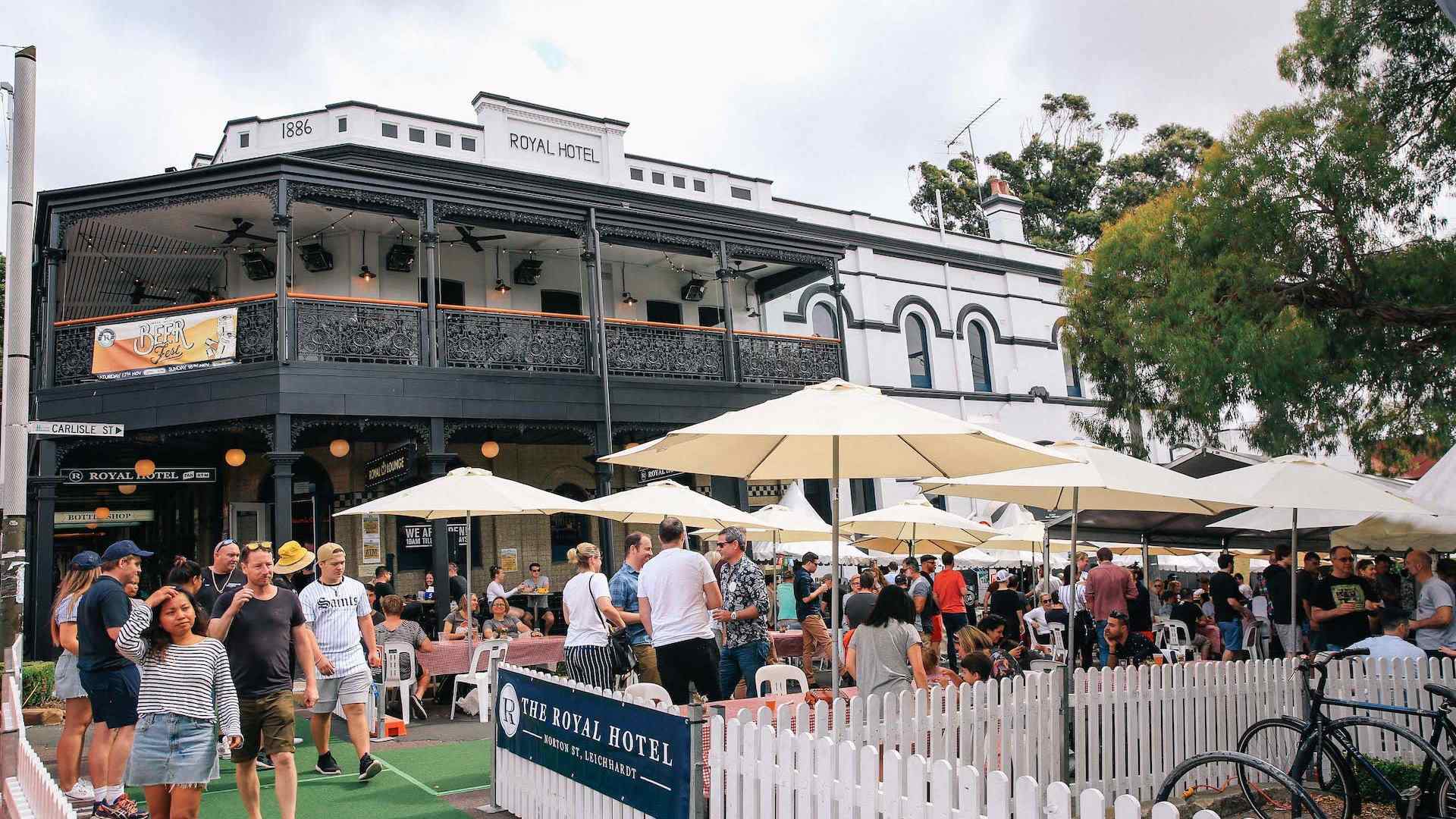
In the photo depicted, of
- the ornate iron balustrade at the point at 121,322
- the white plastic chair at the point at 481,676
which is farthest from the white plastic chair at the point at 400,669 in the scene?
the ornate iron balustrade at the point at 121,322

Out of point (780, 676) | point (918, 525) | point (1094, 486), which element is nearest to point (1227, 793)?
point (1094, 486)

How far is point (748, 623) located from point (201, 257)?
48.8 feet

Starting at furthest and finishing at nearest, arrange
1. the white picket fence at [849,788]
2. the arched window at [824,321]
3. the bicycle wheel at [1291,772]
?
the arched window at [824,321] < the bicycle wheel at [1291,772] < the white picket fence at [849,788]

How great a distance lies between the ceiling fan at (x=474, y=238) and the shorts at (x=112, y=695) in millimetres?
13130

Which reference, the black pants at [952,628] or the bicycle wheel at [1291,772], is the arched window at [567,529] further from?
the bicycle wheel at [1291,772]

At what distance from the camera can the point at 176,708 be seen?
5355 millimetres

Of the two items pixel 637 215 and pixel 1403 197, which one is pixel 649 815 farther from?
pixel 637 215

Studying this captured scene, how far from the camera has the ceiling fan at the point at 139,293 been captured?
19703 millimetres

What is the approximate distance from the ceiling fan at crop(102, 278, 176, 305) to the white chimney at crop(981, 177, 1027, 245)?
2008cm

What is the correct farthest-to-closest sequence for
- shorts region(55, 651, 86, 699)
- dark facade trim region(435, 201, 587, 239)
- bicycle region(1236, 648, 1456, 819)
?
dark facade trim region(435, 201, 587, 239), shorts region(55, 651, 86, 699), bicycle region(1236, 648, 1456, 819)

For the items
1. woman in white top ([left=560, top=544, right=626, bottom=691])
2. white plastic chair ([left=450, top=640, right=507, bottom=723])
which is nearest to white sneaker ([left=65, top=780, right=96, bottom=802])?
woman in white top ([left=560, top=544, right=626, bottom=691])

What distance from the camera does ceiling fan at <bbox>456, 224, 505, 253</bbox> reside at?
19.0 metres

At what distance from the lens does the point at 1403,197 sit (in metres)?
12.3

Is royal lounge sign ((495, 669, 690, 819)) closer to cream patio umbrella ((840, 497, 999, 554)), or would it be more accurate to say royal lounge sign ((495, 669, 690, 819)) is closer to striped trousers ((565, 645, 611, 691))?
striped trousers ((565, 645, 611, 691))
